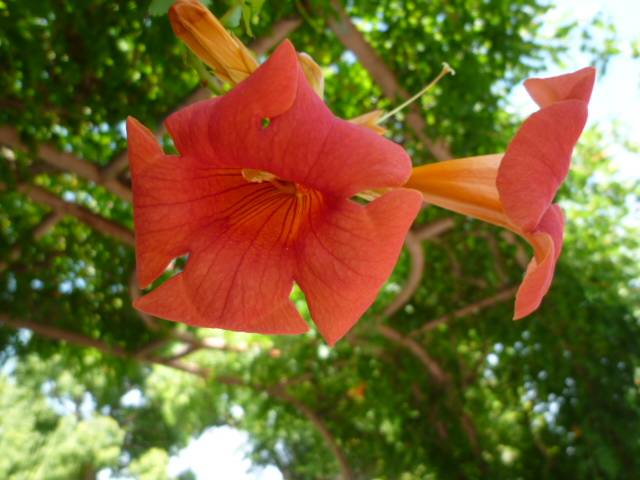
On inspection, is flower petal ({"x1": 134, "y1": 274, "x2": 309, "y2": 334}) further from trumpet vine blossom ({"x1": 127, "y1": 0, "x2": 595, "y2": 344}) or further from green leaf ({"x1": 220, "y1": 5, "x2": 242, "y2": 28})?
green leaf ({"x1": 220, "y1": 5, "x2": 242, "y2": 28})

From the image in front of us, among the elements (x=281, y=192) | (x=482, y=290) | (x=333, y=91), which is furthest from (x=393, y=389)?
(x=281, y=192)

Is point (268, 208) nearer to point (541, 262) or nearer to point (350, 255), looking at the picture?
point (350, 255)

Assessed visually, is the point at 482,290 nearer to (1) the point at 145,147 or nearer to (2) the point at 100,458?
(1) the point at 145,147

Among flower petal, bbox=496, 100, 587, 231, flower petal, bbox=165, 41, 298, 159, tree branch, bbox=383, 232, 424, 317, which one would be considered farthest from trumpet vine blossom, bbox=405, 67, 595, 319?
tree branch, bbox=383, 232, 424, 317

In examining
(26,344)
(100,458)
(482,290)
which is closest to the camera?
(482,290)

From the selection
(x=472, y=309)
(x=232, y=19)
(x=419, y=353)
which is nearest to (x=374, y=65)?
(x=232, y=19)

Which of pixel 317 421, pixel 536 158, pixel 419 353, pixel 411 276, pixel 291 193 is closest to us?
pixel 536 158

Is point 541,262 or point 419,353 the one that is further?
point 419,353
